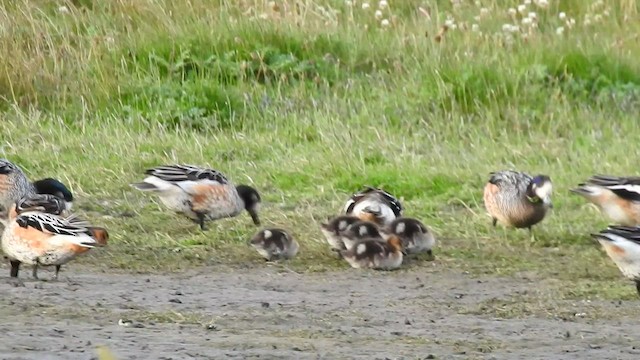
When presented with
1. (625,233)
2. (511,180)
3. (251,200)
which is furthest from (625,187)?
(251,200)

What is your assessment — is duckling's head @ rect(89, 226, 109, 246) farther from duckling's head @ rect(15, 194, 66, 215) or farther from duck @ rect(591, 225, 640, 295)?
duck @ rect(591, 225, 640, 295)

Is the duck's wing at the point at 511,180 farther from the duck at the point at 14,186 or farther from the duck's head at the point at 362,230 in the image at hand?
the duck at the point at 14,186

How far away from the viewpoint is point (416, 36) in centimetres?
1541

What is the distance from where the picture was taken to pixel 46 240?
877 centimetres

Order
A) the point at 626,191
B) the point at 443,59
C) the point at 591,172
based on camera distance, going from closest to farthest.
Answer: the point at 626,191
the point at 591,172
the point at 443,59

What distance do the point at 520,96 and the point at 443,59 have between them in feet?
3.49

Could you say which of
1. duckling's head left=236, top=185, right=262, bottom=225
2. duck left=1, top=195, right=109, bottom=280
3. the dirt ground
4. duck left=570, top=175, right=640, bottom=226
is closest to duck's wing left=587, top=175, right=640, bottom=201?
duck left=570, top=175, right=640, bottom=226

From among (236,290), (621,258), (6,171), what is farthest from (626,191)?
(6,171)

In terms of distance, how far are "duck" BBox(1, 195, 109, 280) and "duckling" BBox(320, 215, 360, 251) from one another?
5.63ft

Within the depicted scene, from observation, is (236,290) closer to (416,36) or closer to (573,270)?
(573,270)

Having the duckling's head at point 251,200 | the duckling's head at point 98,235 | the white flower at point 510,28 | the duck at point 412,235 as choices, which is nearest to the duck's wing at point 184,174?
the duckling's head at point 251,200

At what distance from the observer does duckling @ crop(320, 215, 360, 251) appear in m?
9.95

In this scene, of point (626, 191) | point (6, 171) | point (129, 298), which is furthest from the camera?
point (6, 171)

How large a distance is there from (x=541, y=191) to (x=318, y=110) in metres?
3.77
